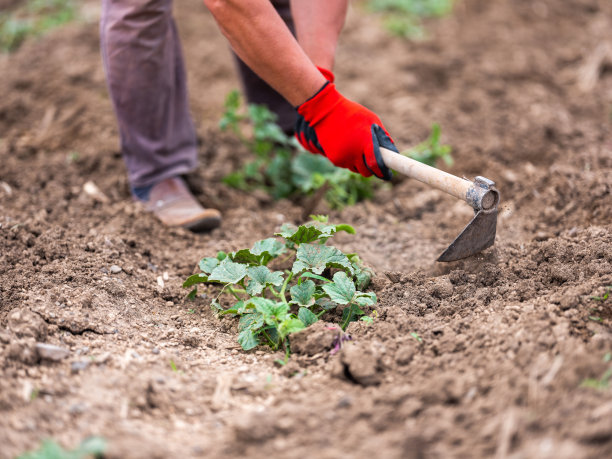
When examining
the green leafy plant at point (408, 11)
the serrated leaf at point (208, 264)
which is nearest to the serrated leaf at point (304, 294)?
the serrated leaf at point (208, 264)

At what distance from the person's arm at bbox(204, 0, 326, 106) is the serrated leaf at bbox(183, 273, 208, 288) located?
75 centimetres

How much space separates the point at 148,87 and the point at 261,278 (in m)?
1.18

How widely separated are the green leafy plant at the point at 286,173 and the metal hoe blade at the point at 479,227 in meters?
0.87

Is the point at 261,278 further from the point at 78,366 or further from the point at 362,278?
the point at 78,366

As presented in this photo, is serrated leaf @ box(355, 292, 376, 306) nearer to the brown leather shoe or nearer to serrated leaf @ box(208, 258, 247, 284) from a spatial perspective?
serrated leaf @ box(208, 258, 247, 284)

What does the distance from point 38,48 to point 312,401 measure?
4.13 metres

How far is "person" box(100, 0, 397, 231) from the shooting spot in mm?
2150

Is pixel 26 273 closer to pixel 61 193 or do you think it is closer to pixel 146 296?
pixel 146 296

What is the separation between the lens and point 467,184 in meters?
2.05

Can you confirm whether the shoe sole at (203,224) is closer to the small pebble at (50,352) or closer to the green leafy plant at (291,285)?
the green leafy plant at (291,285)

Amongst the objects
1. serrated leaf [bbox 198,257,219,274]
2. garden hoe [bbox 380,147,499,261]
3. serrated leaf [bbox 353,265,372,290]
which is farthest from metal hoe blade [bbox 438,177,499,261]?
serrated leaf [bbox 198,257,219,274]

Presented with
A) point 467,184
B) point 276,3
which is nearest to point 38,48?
point 276,3

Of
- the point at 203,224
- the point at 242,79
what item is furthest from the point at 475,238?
the point at 242,79

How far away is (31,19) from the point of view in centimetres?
528
